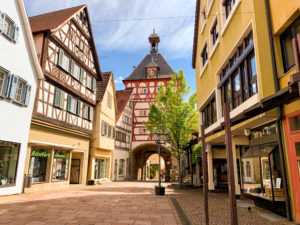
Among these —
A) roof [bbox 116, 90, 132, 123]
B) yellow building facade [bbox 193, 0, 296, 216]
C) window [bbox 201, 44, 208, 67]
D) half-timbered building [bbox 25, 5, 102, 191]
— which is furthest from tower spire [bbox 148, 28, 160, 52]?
yellow building facade [bbox 193, 0, 296, 216]

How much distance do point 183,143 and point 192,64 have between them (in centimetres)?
653

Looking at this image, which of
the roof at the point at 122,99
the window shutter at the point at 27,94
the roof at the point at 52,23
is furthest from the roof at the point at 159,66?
the window shutter at the point at 27,94

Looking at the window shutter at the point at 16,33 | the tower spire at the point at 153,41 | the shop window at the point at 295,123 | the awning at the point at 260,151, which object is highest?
the tower spire at the point at 153,41

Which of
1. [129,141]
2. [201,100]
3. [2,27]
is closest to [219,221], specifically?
[201,100]

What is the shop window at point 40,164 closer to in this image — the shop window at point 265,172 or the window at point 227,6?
the shop window at point 265,172

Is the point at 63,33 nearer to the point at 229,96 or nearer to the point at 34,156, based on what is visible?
the point at 34,156

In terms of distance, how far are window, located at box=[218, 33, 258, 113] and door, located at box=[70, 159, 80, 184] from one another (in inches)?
526

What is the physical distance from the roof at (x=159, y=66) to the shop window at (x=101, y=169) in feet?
56.2

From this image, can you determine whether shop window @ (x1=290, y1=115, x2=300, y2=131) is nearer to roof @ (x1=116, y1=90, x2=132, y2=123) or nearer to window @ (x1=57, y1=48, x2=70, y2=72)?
window @ (x1=57, y1=48, x2=70, y2=72)

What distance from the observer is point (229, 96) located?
10352mm

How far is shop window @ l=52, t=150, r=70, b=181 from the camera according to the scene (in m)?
15.1

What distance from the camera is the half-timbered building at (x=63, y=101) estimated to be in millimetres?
13445

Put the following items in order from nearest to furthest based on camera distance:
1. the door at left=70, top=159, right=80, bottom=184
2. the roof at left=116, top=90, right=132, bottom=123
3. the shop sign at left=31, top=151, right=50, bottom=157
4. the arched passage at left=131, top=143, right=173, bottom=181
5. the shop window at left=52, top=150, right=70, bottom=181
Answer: the shop sign at left=31, top=151, right=50, bottom=157 → the shop window at left=52, top=150, right=70, bottom=181 → the door at left=70, top=159, right=80, bottom=184 → the roof at left=116, top=90, right=132, bottom=123 → the arched passage at left=131, top=143, right=173, bottom=181

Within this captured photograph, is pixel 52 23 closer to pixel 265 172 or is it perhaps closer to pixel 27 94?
pixel 27 94
